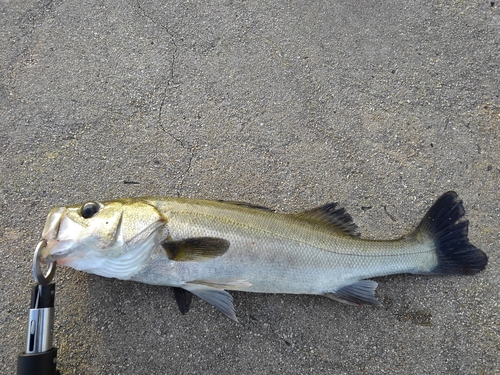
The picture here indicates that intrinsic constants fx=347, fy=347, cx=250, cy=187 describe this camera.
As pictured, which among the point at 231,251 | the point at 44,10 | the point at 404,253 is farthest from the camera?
Result: the point at 44,10

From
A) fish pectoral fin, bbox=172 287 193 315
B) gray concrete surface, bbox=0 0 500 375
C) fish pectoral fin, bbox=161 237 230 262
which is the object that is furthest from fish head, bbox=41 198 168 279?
gray concrete surface, bbox=0 0 500 375

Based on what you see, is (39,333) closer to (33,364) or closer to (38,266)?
(33,364)

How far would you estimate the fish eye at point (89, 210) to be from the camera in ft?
7.56

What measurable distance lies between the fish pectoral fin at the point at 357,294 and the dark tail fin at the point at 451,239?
1.61ft

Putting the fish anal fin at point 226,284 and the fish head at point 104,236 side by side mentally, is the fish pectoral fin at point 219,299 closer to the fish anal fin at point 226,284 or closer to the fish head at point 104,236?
the fish anal fin at point 226,284

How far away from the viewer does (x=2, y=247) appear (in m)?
2.76

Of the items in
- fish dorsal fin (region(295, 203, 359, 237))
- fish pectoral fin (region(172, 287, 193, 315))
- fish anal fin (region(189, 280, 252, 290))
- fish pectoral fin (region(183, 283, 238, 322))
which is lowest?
fish pectoral fin (region(172, 287, 193, 315))

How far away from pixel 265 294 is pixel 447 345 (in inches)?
55.9

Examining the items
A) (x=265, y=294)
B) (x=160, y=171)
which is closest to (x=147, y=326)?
(x=265, y=294)

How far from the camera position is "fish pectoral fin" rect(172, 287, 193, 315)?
2.52 metres

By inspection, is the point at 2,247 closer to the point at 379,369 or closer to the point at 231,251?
the point at 231,251

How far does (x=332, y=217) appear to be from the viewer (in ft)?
8.57

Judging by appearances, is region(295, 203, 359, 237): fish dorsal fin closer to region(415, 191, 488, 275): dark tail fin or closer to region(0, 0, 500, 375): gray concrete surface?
region(0, 0, 500, 375): gray concrete surface

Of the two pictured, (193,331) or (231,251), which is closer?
(231,251)
